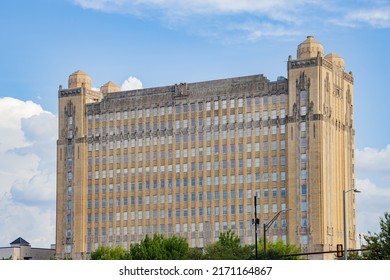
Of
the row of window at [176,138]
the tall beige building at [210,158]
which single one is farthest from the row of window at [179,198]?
the row of window at [176,138]

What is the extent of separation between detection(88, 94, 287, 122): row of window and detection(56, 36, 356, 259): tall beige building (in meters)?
0.19

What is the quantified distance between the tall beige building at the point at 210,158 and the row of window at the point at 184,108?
19 cm

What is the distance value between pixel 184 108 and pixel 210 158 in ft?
36.9

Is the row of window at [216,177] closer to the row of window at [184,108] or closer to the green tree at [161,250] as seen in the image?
the row of window at [184,108]

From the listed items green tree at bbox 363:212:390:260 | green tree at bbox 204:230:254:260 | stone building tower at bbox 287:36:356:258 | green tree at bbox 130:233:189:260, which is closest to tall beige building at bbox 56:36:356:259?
stone building tower at bbox 287:36:356:258

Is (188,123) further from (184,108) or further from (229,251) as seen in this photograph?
(229,251)

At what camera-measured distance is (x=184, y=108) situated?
177m

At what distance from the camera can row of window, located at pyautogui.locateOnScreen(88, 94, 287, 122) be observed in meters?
168

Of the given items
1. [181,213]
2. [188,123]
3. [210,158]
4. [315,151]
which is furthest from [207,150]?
[315,151]

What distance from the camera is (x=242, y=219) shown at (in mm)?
165750

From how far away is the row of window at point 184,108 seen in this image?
16825 centimetres

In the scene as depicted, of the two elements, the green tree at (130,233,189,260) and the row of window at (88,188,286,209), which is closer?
the green tree at (130,233,189,260)

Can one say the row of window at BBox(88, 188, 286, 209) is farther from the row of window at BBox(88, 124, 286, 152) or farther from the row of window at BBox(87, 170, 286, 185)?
the row of window at BBox(88, 124, 286, 152)
